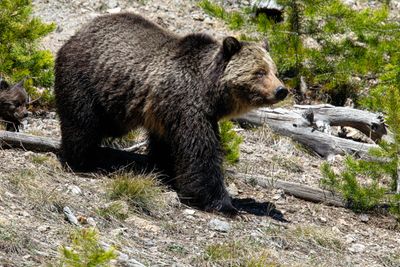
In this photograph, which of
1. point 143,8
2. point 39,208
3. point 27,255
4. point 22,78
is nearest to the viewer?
point 27,255

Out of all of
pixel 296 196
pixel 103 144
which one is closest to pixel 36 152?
pixel 103 144

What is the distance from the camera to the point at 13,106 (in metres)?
9.87

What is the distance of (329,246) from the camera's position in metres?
8.01

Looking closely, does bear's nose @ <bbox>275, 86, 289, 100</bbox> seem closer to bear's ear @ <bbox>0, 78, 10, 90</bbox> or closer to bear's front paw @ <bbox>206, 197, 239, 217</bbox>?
bear's front paw @ <bbox>206, 197, 239, 217</bbox>

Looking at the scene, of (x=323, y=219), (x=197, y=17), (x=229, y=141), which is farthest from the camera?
(x=197, y=17)

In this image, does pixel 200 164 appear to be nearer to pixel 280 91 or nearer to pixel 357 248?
pixel 280 91

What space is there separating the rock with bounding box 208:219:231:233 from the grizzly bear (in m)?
0.40

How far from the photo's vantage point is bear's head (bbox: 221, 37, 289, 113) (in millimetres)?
8516

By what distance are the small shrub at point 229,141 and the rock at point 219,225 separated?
1.61m

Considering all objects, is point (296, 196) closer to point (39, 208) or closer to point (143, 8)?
point (39, 208)

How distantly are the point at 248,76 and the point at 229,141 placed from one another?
4.33 ft

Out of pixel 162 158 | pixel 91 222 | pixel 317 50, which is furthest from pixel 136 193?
pixel 317 50

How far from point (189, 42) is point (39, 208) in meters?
2.78

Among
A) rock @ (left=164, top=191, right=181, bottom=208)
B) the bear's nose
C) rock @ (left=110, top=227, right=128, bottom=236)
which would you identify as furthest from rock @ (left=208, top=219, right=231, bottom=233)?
the bear's nose
